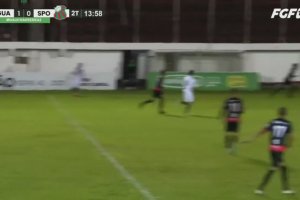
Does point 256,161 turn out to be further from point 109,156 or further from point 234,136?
point 109,156

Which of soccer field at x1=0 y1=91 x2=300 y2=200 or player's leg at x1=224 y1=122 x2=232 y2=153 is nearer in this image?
soccer field at x1=0 y1=91 x2=300 y2=200

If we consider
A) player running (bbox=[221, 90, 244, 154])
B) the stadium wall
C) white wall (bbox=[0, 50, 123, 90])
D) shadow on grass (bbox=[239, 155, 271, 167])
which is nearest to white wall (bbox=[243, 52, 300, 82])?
the stadium wall

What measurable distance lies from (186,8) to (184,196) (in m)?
37.3

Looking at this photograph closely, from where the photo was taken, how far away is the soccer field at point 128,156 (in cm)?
1141

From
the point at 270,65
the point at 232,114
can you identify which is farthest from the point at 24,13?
the point at 232,114

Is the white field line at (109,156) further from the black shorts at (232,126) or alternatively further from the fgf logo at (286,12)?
the fgf logo at (286,12)

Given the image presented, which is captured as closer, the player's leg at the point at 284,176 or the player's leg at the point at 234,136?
the player's leg at the point at 284,176

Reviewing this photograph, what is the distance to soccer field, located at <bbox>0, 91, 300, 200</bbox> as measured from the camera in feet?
37.4

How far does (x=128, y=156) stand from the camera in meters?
15.2

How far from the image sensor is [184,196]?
1099 cm
